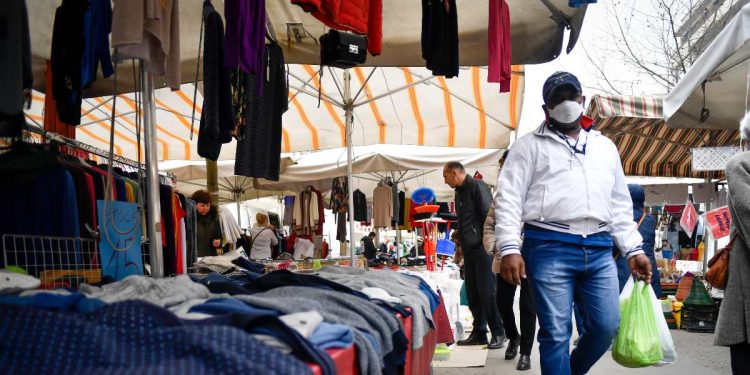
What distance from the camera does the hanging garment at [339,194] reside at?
1598 centimetres

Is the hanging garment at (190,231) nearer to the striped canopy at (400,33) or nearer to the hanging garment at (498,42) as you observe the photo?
the striped canopy at (400,33)

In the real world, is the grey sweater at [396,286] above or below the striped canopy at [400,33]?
below

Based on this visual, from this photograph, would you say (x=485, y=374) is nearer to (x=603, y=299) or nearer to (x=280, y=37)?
(x=603, y=299)

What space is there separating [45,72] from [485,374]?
5.04 metres

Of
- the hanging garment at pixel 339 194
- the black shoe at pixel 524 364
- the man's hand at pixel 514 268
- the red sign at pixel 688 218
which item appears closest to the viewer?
the man's hand at pixel 514 268

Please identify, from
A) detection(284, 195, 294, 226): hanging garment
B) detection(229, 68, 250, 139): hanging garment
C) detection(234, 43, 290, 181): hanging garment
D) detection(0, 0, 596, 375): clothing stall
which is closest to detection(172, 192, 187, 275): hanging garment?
detection(0, 0, 596, 375): clothing stall

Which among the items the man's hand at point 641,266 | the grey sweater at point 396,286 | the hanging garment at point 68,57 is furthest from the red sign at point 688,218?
the hanging garment at point 68,57

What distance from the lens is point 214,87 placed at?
494cm

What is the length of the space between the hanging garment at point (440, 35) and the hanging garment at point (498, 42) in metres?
0.31

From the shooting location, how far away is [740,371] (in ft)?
13.4

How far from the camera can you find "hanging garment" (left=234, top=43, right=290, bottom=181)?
585cm

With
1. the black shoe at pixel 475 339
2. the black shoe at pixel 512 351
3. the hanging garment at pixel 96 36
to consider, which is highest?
the hanging garment at pixel 96 36

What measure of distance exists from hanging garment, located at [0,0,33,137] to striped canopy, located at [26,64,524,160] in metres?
7.24

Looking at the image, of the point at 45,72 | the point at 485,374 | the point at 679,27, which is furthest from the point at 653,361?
the point at 679,27
